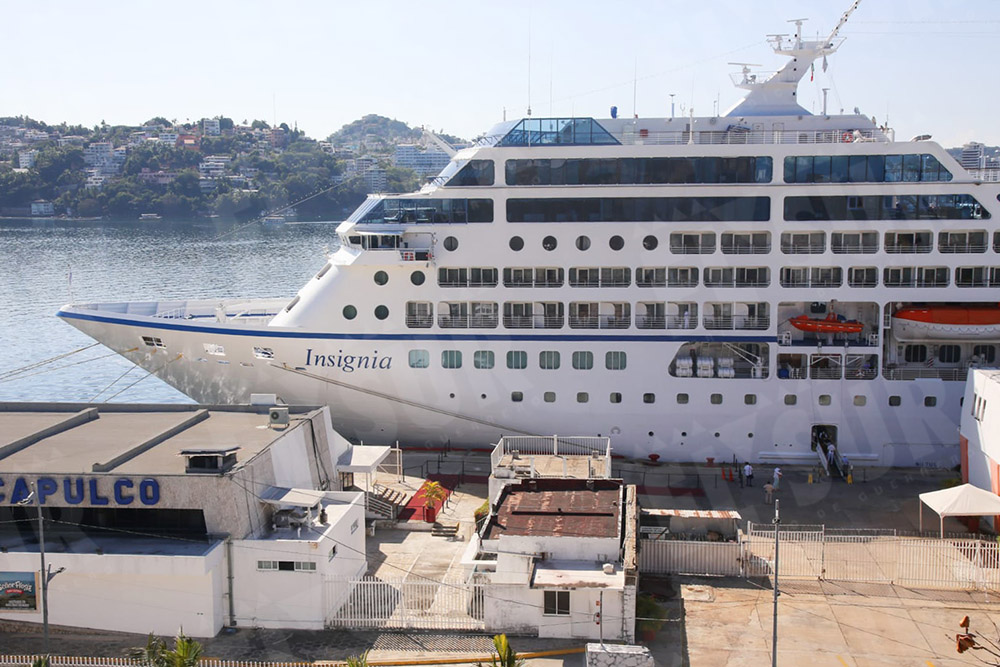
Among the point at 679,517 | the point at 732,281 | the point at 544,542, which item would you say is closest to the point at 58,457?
the point at 544,542

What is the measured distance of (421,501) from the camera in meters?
22.0

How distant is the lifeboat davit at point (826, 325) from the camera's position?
24.3m

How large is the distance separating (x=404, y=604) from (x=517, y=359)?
9.40 meters

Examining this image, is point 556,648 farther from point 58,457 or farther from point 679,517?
point 58,457

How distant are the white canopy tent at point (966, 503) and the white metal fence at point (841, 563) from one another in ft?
2.04

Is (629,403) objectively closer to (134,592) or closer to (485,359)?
(485,359)

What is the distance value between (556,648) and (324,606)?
12.5 ft

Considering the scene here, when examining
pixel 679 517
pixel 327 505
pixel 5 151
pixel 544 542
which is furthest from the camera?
pixel 5 151

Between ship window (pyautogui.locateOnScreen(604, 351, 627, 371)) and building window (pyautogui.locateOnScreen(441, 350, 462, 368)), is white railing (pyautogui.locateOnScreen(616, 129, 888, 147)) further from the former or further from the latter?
building window (pyautogui.locateOnScreen(441, 350, 462, 368))

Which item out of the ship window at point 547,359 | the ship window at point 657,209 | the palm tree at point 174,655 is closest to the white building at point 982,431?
the ship window at point 657,209

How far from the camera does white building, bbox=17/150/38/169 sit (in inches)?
5906

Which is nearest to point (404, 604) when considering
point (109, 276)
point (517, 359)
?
point (517, 359)

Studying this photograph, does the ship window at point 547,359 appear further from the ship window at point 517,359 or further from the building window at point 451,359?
the building window at point 451,359

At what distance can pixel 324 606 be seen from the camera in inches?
630
